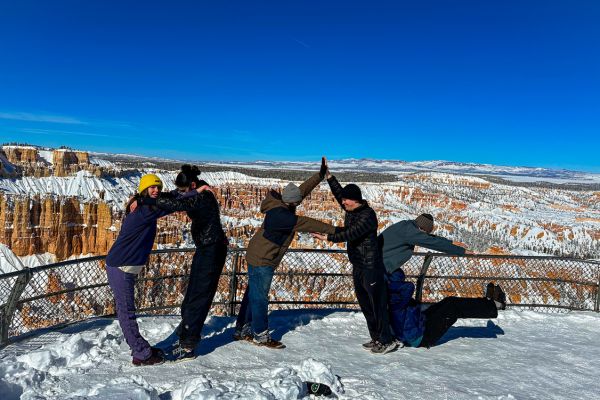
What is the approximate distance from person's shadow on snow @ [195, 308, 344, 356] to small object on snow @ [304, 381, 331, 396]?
1.33 meters

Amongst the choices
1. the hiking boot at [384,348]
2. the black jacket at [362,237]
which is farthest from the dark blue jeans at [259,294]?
the hiking boot at [384,348]

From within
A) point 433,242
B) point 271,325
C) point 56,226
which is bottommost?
point 56,226

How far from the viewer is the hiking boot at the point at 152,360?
398 centimetres

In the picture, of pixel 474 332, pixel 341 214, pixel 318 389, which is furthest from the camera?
pixel 341 214

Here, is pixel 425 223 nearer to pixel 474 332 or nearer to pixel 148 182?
pixel 474 332

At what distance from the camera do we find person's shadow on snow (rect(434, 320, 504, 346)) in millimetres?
5436

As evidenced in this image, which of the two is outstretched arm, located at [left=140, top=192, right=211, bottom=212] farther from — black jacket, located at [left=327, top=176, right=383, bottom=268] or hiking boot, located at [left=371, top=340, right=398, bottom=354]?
hiking boot, located at [left=371, top=340, right=398, bottom=354]

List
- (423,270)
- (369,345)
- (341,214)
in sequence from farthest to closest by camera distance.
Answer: (341,214) → (423,270) → (369,345)

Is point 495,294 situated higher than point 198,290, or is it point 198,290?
point 198,290

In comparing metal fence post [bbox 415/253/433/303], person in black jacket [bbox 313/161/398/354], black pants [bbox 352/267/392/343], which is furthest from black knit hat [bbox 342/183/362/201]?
metal fence post [bbox 415/253/433/303]

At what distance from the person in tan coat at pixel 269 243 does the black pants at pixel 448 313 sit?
164 cm

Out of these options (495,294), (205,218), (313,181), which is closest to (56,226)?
(313,181)

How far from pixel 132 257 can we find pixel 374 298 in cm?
248

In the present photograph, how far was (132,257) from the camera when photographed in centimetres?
386
